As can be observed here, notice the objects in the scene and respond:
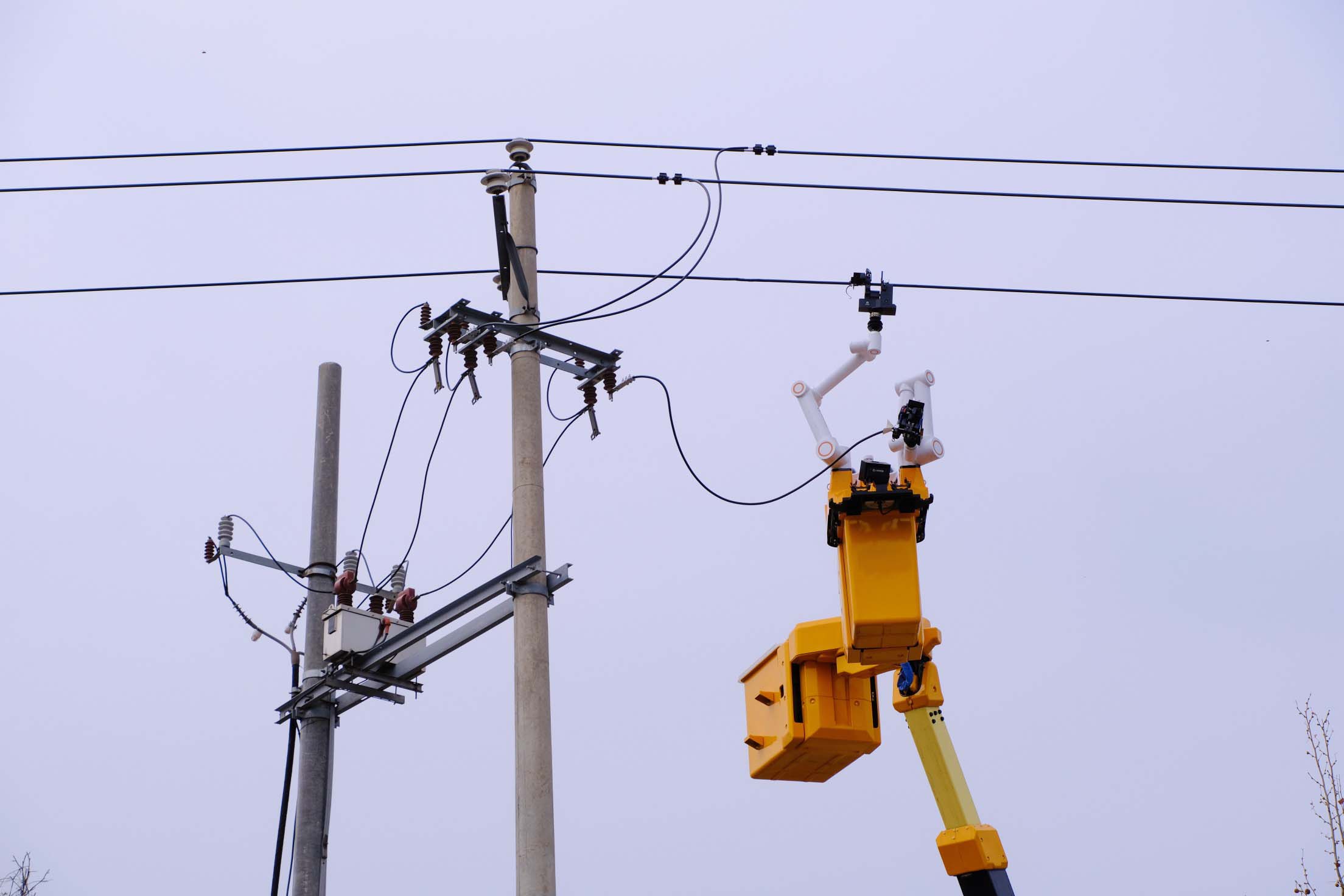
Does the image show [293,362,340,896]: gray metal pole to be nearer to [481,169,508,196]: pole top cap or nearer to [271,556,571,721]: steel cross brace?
[271,556,571,721]: steel cross brace

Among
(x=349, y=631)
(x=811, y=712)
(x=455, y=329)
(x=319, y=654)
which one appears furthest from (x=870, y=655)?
(x=319, y=654)

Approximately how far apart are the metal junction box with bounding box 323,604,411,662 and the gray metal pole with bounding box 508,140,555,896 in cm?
191

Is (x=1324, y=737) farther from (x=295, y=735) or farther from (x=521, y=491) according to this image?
(x=295, y=735)

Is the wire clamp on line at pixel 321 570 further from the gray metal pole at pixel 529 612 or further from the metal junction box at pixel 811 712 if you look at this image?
the metal junction box at pixel 811 712

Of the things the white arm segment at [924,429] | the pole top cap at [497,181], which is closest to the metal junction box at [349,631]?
the pole top cap at [497,181]

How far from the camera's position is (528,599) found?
10.6 metres

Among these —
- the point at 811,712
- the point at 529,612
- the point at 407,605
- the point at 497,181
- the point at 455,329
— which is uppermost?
the point at 497,181

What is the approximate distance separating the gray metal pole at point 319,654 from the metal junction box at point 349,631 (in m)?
0.36

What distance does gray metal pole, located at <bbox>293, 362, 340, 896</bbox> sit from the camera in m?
12.0

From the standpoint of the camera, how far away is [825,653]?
9461 millimetres

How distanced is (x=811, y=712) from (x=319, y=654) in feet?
16.0

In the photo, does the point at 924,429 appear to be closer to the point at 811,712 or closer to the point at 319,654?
the point at 811,712

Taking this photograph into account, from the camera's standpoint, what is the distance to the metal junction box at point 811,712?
9.43 metres

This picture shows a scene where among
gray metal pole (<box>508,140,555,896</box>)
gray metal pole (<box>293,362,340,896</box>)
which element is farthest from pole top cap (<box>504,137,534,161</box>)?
gray metal pole (<box>293,362,340,896</box>)
